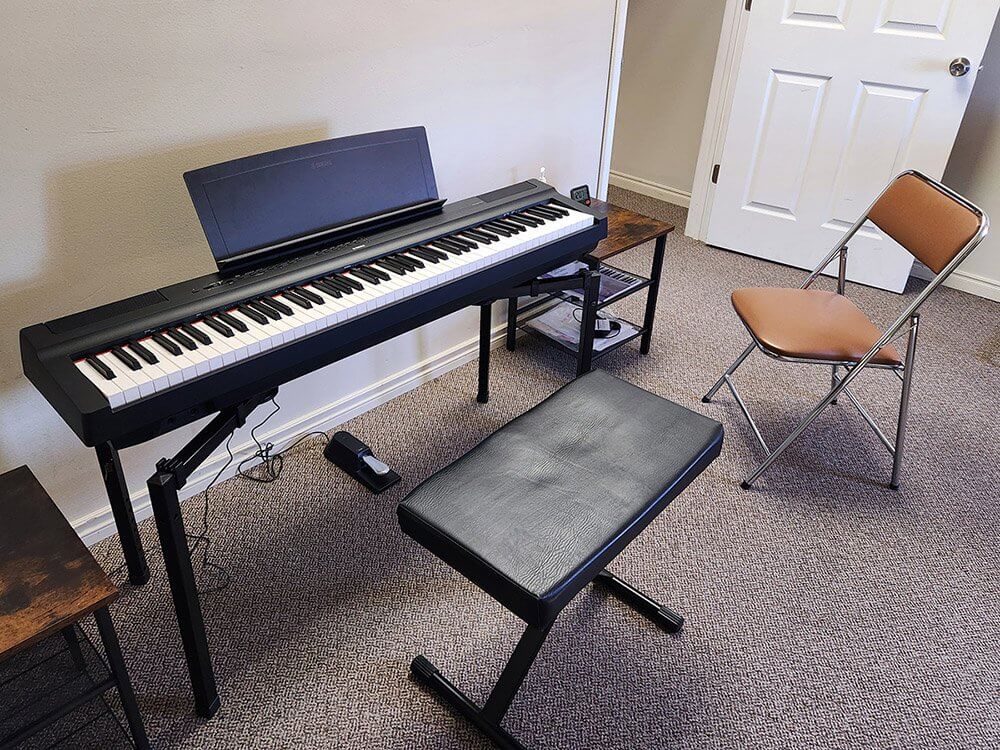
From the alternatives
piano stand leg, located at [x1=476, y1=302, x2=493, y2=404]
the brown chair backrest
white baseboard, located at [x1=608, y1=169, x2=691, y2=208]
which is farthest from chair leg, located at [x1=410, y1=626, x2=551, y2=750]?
white baseboard, located at [x1=608, y1=169, x2=691, y2=208]

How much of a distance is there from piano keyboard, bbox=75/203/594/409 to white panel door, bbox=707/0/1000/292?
6.03 ft

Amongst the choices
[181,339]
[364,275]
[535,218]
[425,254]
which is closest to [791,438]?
[535,218]

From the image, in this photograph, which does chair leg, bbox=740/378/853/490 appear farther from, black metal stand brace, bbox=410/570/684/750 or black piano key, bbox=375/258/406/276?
black piano key, bbox=375/258/406/276

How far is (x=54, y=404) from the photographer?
129cm

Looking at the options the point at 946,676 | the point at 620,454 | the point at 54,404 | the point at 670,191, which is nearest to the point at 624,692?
the point at 620,454

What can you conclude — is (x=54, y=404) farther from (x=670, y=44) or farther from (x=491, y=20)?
(x=670, y=44)

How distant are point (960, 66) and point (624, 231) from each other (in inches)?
59.5

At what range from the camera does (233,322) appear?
1.44m

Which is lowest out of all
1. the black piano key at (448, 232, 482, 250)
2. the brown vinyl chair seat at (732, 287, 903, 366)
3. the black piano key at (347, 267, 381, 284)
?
the brown vinyl chair seat at (732, 287, 903, 366)

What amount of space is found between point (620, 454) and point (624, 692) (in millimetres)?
555

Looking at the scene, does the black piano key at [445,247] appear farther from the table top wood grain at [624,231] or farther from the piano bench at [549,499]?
the table top wood grain at [624,231]

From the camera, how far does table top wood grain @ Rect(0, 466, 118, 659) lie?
1.15 m

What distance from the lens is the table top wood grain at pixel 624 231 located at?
246 cm

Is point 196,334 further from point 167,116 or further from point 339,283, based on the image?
point 167,116
